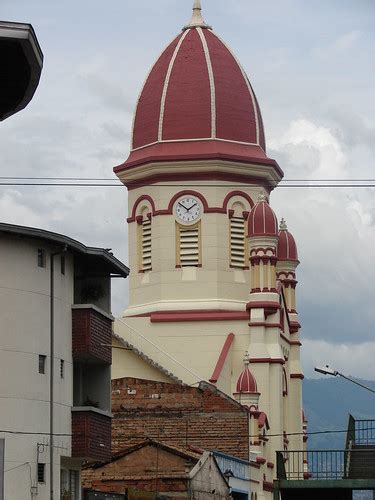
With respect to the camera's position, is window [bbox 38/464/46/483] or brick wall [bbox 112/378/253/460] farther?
brick wall [bbox 112/378/253/460]

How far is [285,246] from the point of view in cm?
7744

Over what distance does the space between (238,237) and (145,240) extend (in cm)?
444

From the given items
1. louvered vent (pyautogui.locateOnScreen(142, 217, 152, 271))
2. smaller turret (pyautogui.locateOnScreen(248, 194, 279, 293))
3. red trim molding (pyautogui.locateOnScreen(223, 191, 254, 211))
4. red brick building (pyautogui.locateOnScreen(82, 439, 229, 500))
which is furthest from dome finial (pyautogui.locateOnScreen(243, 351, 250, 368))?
red brick building (pyautogui.locateOnScreen(82, 439, 229, 500))

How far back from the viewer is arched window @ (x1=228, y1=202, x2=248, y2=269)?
233 ft

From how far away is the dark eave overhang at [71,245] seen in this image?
3556cm

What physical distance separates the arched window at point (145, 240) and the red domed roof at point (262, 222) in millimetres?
5608

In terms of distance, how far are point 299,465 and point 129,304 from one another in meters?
12.3

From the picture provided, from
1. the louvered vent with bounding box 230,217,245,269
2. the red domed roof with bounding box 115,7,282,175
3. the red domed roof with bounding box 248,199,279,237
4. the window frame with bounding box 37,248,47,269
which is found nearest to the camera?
the window frame with bounding box 37,248,47,269

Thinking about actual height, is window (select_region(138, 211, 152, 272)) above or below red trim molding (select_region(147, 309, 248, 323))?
above

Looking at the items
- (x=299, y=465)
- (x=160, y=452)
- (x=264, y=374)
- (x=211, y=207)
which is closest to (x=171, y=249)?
(x=211, y=207)

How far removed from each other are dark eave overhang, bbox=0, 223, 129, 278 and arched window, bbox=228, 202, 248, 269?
96.2 ft

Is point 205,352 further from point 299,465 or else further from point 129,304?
point 299,465

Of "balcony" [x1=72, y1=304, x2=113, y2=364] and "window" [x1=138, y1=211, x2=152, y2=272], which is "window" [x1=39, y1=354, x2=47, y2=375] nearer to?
"balcony" [x1=72, y1=304, x2=113, y2=364]

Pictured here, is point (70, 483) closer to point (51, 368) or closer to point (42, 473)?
point (42, 473)
